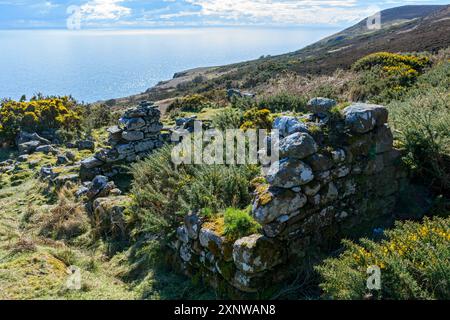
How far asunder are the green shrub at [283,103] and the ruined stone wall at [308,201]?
907cm

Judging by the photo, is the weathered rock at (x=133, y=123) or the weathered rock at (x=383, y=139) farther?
the weathered rock at (x=133, y=123)

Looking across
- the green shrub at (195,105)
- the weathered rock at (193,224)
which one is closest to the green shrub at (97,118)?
the green shrub at (195,105)

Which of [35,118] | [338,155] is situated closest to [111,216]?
[338,155]

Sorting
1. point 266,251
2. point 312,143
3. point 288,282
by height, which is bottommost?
point 288,282

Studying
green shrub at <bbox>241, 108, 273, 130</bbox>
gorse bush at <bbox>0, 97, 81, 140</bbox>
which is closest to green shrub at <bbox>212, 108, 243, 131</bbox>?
green shrub at <bbox>241, 108, 273, 130</bbox>

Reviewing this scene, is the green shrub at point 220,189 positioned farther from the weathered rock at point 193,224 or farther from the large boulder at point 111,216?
the large boulder at point 111,216

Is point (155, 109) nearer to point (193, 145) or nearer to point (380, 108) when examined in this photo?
point (193, 145)

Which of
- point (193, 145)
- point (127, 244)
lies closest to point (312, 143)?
point (193, 145)

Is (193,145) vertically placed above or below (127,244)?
above

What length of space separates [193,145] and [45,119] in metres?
14.0

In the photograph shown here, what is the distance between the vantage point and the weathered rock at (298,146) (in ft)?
17.7

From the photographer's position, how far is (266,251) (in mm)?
4922

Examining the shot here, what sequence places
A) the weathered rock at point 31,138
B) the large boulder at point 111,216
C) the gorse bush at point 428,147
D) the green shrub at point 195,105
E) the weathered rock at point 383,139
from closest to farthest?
1. the weathered rock at point 383,139
2. the gorse bush at point 428,147
3. the large boulder at point 111,216
4. the weathered rock at point 31,138
5. the green shrub at point 195,105
